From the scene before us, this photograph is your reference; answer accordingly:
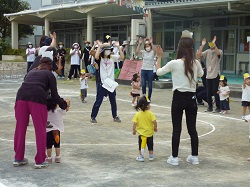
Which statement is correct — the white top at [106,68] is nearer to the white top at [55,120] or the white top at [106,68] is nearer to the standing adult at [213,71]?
the standing adult at [213,71]

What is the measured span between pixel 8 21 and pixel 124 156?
1231 inches

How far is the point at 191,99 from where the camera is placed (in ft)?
20.6

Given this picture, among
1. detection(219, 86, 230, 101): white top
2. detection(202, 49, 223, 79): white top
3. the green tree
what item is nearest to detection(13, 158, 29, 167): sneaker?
detection(202, 49, 223, 79): white top

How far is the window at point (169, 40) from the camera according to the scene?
2483 cm

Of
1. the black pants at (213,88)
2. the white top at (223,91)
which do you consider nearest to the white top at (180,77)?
the black pants at (213,88)

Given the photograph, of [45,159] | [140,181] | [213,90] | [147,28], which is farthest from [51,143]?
[147,28]

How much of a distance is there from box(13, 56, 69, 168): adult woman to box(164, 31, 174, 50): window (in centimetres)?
1930

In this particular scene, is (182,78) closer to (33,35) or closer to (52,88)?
(52,88)

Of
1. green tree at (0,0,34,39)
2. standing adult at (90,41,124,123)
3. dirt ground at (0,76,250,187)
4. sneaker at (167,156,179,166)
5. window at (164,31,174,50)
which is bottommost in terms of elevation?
dirt ground at (0,76,250,187)

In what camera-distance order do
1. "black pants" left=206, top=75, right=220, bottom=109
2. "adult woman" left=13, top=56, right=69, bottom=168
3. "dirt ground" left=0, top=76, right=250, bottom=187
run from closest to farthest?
"dirt ground" left=0, top=76, right=250, bottom=187 → "adult woman" left=13, top=56, right=69, bottom=168 → "black pants" left=206, top=75, right=220, bottom=109

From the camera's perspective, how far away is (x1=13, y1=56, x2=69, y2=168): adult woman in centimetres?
589

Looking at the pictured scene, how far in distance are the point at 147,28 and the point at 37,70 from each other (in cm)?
1552

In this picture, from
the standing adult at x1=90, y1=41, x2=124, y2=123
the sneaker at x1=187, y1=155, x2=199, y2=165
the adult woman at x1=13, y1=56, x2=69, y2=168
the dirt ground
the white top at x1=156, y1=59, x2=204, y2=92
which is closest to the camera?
the dirt ground

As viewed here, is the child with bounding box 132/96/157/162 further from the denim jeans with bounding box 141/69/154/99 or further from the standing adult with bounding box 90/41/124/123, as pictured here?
the denim jeans with bounding box 141/69/154/99
